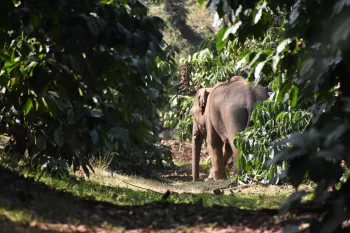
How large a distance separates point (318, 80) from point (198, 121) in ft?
43.9

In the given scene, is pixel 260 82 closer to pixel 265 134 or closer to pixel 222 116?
pixel 265 134

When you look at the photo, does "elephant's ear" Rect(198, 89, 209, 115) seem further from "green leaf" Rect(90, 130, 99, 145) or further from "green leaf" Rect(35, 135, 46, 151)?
"green leaf" Rect(90, 130, 99, 145)

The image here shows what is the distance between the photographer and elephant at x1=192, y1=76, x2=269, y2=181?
16422 millimetres

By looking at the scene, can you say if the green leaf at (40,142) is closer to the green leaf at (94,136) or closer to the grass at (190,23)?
the green leaf at (94,136)

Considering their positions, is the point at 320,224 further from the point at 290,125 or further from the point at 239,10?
the point at 290,125

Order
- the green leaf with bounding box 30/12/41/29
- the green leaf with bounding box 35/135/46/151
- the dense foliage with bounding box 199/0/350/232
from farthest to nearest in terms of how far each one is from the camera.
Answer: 1. the green leaf with bounding box 35/135/46/151
2. the green leaf with bounding box 30/12/41/29
3. the dense foliage with bounding box 199/0/350/232

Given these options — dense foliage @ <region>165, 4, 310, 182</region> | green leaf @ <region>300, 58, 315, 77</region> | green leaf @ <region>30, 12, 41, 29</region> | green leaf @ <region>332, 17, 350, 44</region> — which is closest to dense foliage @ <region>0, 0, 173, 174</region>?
green leaf @ <region>30, 12, 41, 29</region>

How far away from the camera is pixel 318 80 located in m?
5.83

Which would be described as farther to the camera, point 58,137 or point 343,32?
point 58,137

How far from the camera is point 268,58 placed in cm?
662

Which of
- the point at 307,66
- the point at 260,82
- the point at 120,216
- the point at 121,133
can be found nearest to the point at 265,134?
the point at 260,82

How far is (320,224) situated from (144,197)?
5026mm

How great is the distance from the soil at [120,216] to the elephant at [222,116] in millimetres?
8284

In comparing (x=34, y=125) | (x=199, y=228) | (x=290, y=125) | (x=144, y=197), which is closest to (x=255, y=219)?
(x=199, y=228)
